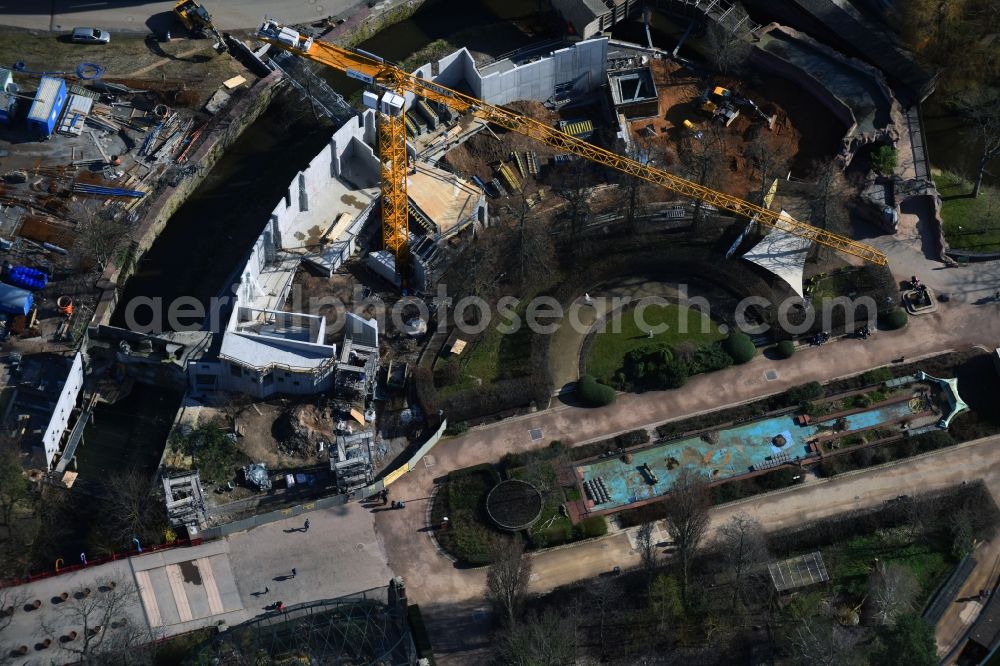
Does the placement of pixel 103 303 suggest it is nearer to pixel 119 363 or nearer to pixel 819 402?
pixel 119 363

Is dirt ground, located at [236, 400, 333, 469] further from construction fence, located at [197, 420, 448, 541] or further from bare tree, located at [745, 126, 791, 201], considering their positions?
bare tree, located at [745, 126, 791, 201]

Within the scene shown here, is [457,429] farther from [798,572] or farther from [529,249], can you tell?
[798,572]

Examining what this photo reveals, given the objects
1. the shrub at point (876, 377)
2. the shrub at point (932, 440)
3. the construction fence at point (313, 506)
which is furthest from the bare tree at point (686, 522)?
the construction fence at point (313, 506)

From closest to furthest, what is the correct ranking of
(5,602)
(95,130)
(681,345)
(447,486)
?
(5,602) → (447,486) → (681,345) → (95,130)

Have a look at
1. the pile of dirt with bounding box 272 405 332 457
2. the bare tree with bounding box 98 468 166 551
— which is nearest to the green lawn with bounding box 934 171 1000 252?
the pile of dirt with bounding box 272 405 332 457

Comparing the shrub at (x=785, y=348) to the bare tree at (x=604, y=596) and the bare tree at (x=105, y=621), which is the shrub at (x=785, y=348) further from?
the bare tree at (x=105, y=621)

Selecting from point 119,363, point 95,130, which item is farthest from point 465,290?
point 95,130
